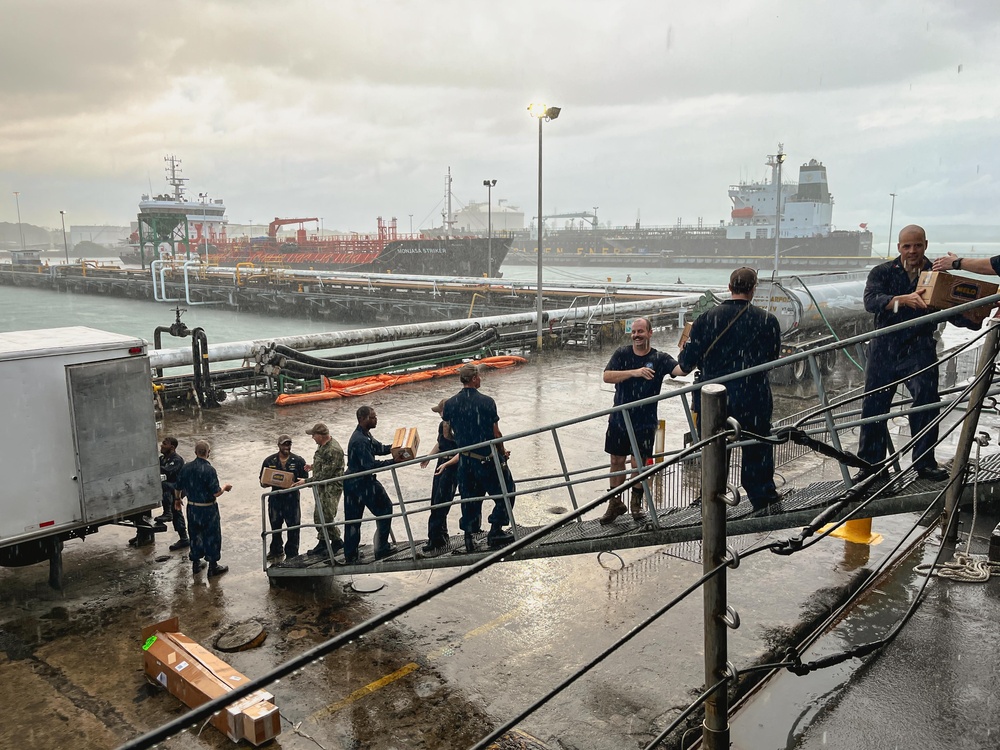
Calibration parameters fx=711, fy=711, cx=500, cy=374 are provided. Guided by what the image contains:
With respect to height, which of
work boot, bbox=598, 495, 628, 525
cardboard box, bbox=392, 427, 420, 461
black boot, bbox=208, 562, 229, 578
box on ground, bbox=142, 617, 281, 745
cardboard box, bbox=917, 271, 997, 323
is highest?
cardboard box, bbox=917, 271, 997, 323

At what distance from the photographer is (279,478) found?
7543mm

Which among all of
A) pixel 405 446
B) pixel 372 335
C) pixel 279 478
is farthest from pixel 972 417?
pixel 372 335

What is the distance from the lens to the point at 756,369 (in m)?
3.97

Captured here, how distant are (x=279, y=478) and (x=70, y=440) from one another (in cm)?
222

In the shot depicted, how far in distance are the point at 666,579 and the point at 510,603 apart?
163 centimetres

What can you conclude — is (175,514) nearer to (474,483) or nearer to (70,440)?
(70,440)

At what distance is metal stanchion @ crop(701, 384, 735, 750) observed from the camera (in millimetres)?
2336

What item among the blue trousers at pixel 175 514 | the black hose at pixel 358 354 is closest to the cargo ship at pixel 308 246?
the black hose at pixel 358 354

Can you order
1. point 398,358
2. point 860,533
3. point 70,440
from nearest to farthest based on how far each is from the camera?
point 70,440
point 860,533
point 398,358

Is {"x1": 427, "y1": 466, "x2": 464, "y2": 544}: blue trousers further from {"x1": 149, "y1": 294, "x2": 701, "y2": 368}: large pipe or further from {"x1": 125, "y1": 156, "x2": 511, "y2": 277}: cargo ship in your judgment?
{"x1": 125, "y1": 156, "x2": 511, "y2": 277}: cargo ship

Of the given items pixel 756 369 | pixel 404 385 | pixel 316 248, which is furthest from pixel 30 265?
pixel 756 369

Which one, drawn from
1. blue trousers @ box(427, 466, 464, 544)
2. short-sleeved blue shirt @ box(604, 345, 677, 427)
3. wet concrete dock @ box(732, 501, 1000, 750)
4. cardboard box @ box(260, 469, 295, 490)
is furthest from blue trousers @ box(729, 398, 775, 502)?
cardboard box @ box(260, 469, 295, 490)

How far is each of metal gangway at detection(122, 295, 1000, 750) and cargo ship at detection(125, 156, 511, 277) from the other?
5390 cm

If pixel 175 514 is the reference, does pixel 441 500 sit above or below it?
above
